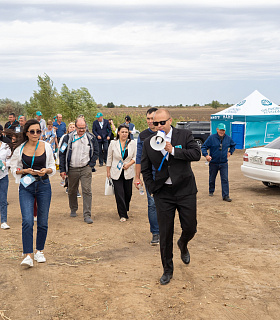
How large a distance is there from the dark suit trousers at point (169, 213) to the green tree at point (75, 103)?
3113cm

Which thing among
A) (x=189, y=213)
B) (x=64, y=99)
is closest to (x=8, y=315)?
(x=189, y=213)

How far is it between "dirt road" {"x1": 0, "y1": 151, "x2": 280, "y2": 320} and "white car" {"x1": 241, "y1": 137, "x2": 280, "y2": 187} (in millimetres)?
1772

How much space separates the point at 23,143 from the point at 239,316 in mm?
3614

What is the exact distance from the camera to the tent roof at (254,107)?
26.6m

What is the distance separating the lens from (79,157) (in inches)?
383

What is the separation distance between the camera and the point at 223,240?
8.35 metres

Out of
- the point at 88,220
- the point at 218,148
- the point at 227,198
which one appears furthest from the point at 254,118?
the point at 88,220

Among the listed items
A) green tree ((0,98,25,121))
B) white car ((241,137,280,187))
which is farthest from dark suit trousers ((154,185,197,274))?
green tree ((0,98,25,121))

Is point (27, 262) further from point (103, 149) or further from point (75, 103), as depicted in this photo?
point (75, 103)

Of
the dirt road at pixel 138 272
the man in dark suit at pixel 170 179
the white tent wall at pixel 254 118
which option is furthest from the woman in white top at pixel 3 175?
the white tent wall at pixel 254 118

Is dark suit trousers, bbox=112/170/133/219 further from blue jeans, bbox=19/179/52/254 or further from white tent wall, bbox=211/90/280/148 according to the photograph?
white tent wall, bbox=211/90/280/148

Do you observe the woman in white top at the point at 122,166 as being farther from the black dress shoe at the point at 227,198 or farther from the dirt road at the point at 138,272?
the black dress shoe at the point at 227,198

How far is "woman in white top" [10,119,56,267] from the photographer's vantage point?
260 inches

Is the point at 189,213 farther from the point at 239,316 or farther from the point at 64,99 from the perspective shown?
the point at 64,99
